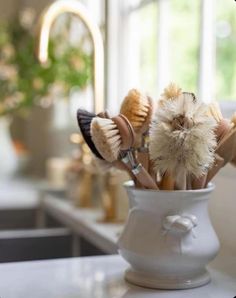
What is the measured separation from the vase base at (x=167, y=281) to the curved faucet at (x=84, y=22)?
26.0 inches

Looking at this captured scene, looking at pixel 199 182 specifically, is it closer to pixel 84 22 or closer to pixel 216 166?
pixel 216 166

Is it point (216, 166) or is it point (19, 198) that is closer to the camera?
point (216, 166)

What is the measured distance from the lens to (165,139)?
2.92 feet

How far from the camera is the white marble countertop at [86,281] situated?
0.92 m

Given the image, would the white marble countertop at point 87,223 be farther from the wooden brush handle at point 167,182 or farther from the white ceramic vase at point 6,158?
the white ceramic vase at point 6,158

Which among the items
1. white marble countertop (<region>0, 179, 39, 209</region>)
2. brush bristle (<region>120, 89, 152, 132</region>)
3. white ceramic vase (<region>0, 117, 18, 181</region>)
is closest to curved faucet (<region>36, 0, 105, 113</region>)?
brush bristle (<region>120, 89, 152, 132</region>)

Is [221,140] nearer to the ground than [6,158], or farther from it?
farther from it

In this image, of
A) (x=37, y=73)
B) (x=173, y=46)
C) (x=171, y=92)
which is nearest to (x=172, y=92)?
(x=171, y=92)

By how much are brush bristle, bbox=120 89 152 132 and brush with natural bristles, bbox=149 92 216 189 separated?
68 millimetres

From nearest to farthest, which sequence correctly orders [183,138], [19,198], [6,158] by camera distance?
[183,138] < [19,198] < [6,158]

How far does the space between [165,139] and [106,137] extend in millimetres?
86

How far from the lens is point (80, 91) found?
2637mm

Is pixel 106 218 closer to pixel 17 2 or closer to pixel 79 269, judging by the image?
pixel 79 269

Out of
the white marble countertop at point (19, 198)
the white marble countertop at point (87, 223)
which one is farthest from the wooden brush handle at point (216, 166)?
the white marble countertop at point (19, 198)
